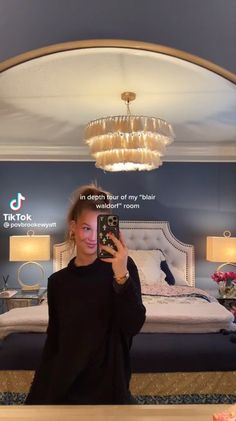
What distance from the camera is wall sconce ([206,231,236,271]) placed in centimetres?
Answer: 114

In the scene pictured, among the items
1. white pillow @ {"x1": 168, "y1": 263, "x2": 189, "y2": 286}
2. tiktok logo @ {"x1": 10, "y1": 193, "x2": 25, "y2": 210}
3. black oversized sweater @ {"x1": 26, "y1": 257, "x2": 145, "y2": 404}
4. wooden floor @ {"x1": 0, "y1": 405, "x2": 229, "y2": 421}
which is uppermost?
tiktok logo @ {"x1": 10, "y1": 193, "x2": 25, "y2": 210}

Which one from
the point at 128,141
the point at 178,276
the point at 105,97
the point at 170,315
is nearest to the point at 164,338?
the point at 170,315

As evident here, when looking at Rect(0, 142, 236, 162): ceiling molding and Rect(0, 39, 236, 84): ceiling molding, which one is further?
Rect(0, 142, 236, 162): ceiling molding

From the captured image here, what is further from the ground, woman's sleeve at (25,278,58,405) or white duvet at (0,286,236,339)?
white duvet at (0,286,236,339)

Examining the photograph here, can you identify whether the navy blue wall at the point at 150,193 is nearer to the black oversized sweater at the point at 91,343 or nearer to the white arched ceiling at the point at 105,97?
the white arched ceiling at the point at 105,97

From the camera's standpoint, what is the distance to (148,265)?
116cm

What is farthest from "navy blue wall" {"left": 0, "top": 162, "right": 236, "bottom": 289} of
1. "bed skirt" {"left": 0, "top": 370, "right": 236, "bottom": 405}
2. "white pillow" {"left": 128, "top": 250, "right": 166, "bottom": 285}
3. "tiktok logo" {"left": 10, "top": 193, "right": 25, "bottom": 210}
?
"bed skirt" {"left": 0, "top": 370, "right": 236, "bottom": 405}

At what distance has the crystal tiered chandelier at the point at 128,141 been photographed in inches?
45.3

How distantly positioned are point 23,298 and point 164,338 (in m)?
0.50

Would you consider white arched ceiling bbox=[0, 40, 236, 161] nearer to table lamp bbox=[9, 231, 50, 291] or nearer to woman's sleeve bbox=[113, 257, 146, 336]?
table lamp bbox=[9, 231, 50, 291]

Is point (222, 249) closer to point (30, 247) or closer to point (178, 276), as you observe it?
point (178, 276)

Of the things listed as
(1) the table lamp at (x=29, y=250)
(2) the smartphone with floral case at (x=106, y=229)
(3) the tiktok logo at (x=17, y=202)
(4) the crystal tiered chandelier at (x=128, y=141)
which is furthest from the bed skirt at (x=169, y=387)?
(4) the crystal tiered chandelier at (x=128, y=141)

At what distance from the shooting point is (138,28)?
3.51 ft

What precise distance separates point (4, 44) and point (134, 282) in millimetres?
876
